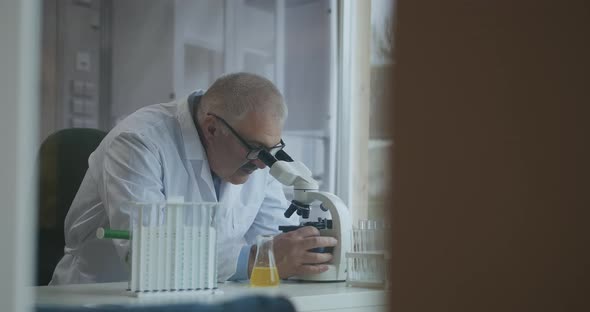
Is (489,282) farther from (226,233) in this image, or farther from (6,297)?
(226,233)

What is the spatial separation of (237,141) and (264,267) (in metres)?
0.57

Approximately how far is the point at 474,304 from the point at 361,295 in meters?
1.18

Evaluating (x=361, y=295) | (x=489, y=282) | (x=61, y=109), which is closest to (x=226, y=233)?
(x=361, y=295)

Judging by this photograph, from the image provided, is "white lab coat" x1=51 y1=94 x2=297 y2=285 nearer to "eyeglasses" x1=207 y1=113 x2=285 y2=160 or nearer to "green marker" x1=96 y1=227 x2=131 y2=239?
"eyeglasses" x1=207 y1=113 x2=285 y2=160

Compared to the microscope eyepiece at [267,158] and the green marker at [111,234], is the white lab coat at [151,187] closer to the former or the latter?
the microscope eyepiece at [267,158]

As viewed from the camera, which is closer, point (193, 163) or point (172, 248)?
point (172, 248)

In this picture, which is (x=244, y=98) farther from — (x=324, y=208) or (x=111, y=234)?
(x=111, y=234)

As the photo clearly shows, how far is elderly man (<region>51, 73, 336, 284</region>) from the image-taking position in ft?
6.47

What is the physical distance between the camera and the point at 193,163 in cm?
212

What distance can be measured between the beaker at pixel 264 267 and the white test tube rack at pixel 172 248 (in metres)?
0.20

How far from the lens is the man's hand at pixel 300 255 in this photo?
172cm

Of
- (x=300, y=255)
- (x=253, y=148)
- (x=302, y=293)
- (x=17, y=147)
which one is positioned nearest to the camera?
(x=17, y=147)

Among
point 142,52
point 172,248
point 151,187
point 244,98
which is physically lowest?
point 172,248

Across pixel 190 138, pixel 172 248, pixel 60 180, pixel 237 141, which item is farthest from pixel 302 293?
pixel 60 180
